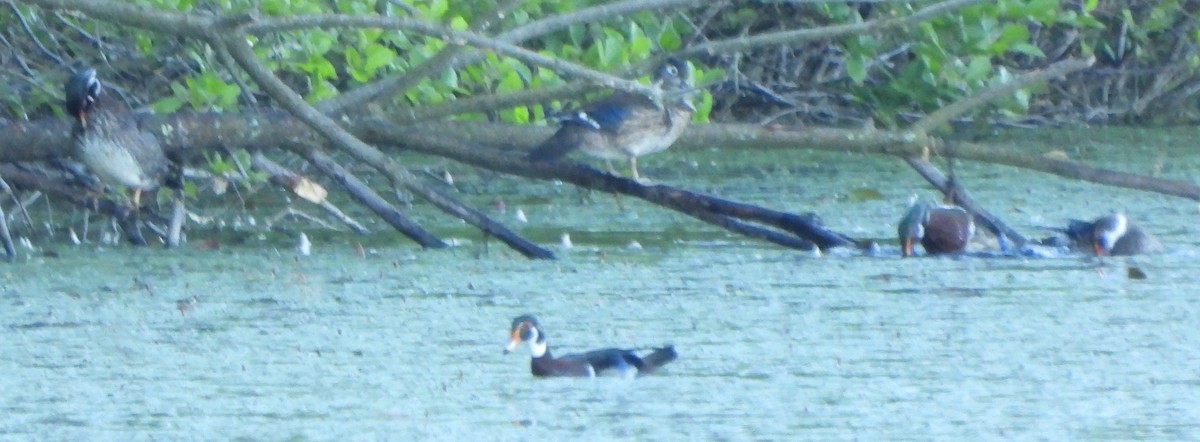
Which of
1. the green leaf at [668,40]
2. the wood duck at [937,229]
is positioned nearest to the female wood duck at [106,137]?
the green leaf at [668,40]

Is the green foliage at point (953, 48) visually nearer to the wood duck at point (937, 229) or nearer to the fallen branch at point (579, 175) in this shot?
the wood duck at point (937, 229)

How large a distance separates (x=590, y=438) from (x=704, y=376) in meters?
0.46

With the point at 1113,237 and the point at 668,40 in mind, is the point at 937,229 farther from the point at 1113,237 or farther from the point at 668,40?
the point at 668,40

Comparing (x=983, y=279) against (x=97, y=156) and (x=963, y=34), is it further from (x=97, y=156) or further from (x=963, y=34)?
(x=97, y=156)

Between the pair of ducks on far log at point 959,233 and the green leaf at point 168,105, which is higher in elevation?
the green leaf at point 168,105

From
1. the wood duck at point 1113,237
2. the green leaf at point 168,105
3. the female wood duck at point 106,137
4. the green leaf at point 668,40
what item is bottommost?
the wood duck at point 1113,237

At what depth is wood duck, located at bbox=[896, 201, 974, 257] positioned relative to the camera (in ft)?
15.7

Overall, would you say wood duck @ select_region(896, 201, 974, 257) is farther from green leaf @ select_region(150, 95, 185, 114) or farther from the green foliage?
green leaf @ select_region(150, 95, 185, 114)

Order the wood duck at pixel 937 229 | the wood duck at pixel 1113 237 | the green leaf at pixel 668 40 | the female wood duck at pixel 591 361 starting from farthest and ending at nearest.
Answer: the green leaf at pixel 668 40 < the wood duck at pixel 937 229 < the wood duck at pixel 1113 237 < the female wood duck at pixel 591 361

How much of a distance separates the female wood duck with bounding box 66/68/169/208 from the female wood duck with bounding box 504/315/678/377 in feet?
5.47

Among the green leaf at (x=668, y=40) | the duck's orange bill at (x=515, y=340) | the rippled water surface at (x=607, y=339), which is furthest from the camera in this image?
the green leaf at (x=668, y=40)

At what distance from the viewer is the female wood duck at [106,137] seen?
4.73m

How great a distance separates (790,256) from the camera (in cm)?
470

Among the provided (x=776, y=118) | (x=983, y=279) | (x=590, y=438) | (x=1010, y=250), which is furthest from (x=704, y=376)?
(x=776, y=118)
